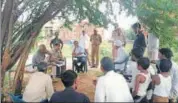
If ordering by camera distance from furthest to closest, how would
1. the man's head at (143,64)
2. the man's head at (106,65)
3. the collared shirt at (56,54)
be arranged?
1. the collared shirt at (56,54)
2. the man's head at (143,64)
3. the man's head at (106,65)

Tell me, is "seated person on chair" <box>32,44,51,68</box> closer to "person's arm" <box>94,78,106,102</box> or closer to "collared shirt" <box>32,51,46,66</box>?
"collared shirt" <box>32,51,46,66</box>

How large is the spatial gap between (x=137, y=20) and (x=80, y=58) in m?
3.89

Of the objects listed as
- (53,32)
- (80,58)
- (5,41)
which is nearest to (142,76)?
(5,41)

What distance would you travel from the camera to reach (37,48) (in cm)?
795

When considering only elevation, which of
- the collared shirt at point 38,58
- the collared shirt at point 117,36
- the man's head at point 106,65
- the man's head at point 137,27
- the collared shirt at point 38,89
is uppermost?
the man's head at point 137,27

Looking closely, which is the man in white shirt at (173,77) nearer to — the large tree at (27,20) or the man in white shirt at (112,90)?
the man in white shirt at (112,90)

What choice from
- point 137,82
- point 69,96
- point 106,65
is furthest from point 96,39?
point 69,96

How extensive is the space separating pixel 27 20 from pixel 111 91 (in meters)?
3.64

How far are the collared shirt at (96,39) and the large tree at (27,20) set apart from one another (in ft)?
11.5

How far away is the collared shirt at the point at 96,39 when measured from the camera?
10.4m

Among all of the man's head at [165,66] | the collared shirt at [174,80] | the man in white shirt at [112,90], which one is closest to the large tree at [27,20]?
the collared shirt at [174,80]

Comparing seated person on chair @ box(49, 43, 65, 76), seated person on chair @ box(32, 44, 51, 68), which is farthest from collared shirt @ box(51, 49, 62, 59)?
seated person on chair @ box(32, 44, 51, 68)

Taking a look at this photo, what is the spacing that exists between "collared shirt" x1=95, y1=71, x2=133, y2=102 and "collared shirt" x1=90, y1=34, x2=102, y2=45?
6.79 m

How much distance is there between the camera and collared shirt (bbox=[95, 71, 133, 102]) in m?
3.53
